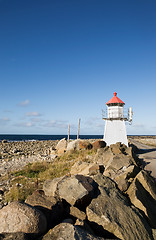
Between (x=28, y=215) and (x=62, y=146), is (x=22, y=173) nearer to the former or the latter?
(x=28, y=215)

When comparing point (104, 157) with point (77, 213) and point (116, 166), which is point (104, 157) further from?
point (77, 213)

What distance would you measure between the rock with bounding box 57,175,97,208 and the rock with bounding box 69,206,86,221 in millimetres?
197

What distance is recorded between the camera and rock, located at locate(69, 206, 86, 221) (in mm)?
5005

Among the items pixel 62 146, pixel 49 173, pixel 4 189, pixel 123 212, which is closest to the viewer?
pixel 123 212

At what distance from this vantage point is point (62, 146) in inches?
1003

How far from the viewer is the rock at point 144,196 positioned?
6.06m

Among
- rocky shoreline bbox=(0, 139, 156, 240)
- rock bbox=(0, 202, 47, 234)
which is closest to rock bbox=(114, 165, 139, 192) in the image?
rocky shoreline bbox=(0, 139, 156, 240)

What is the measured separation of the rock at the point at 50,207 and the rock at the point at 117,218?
0.83 metres

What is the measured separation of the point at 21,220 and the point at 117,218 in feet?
8.09

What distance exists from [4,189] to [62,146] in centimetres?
1551

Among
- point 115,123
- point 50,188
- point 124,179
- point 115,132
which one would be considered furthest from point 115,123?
point 50,188

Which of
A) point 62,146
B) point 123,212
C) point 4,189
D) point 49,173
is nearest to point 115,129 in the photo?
point 62,146

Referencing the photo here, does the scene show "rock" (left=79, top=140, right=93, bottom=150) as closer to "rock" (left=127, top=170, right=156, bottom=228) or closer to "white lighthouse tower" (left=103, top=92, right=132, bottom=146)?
"white lighthouse tower" (left=103, top=92, right=132, bottom=146)

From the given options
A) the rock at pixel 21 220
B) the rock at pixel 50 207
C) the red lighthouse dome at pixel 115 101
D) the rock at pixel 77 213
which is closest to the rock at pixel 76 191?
the rock at pixel 77 213
